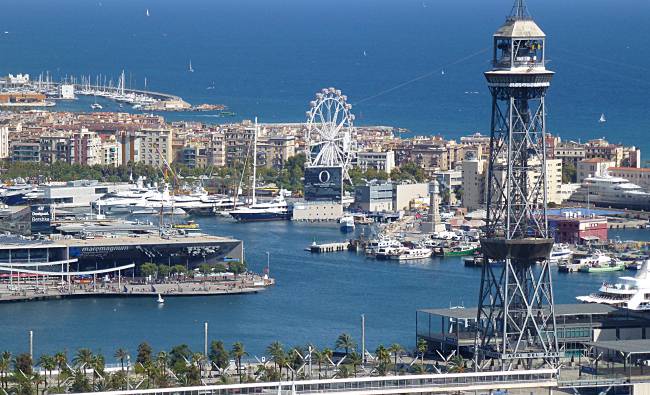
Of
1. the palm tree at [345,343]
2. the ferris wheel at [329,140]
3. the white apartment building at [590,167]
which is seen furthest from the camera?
the ferris wheel at [329,140]

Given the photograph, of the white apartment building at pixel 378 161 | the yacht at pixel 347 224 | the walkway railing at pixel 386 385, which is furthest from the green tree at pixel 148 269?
the white apartment building at pixel 378 161

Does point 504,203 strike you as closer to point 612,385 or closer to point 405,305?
point 612,385

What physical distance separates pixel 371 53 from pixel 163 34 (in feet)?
84.6

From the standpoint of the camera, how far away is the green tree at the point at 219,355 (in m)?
33.8

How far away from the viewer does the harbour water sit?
38781 mm

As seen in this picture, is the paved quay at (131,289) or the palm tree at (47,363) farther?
the paved quay at (131,289)

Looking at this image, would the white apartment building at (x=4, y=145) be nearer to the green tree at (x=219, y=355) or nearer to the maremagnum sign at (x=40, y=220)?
the maremagnum sign at (x=40, y=220)

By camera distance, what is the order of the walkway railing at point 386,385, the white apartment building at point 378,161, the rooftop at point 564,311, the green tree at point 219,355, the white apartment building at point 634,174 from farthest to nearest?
the white apartment building at point 378,161 < the white apartment building at point 634,174 < the rooftop at point 564,311 < the green tree at point 219,355 < the walkway railing at point 386,385

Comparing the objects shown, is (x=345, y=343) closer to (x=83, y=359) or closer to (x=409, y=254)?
(x=83, y=359)

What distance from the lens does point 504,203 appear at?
32062 mm

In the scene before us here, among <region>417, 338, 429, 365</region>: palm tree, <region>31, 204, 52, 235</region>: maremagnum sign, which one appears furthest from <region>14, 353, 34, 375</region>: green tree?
<region>31, 204, 52, 235</region>: maremagnum sign

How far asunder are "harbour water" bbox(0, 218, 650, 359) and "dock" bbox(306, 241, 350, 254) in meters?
0.38

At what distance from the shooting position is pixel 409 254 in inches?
2093

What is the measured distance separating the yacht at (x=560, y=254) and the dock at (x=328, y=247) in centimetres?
510
